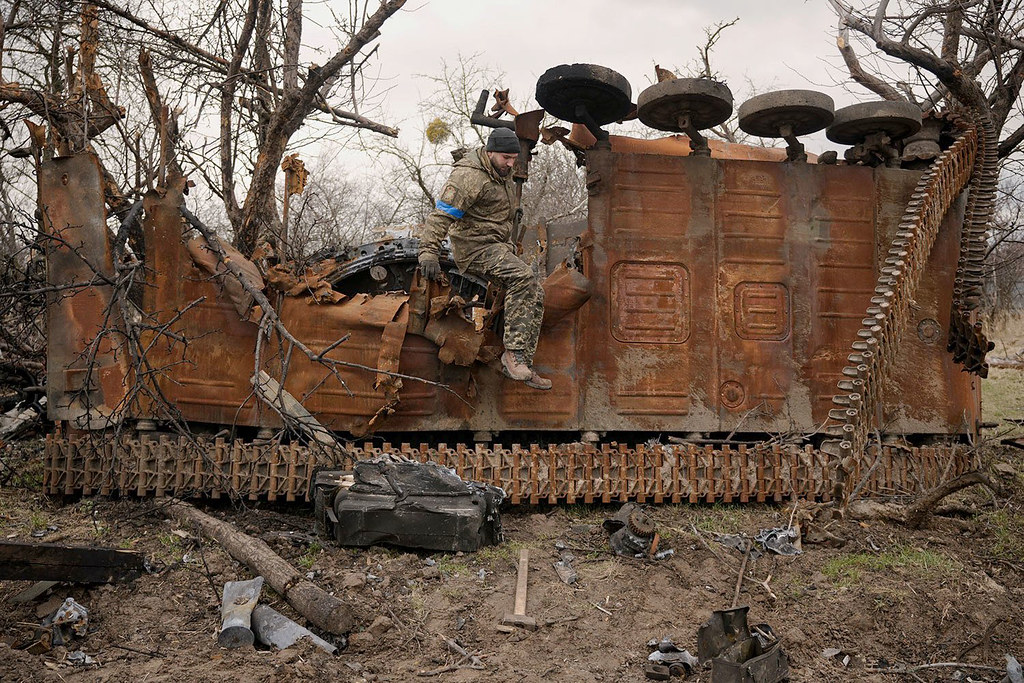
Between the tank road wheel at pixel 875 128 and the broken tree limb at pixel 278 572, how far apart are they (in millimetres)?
6510

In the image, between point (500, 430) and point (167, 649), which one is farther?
point (500, 430)

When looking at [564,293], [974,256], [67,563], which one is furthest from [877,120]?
[67,563]

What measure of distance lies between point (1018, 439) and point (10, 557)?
30.9 ft

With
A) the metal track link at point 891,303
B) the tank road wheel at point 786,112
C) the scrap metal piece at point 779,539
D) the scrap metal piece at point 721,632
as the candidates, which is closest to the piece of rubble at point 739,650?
the scrap metal piece at point 721,632

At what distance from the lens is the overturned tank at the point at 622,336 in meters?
7.21

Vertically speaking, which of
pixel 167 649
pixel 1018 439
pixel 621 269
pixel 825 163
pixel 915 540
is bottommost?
pixel 167 649

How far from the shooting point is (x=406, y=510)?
618 cm

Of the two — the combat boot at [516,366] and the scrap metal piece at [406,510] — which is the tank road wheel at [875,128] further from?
the scrap metal piece at [406,510]

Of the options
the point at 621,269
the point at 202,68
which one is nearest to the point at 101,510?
the point at 621,269

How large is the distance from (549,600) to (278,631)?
1.71 metres

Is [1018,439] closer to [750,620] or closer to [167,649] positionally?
[750,620]

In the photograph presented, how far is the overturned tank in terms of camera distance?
23.7 ft

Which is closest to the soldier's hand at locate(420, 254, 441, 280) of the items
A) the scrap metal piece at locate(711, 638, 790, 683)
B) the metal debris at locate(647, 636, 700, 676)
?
the metal debris at locate(647, 636, 700, 676)

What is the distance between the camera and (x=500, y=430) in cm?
774
